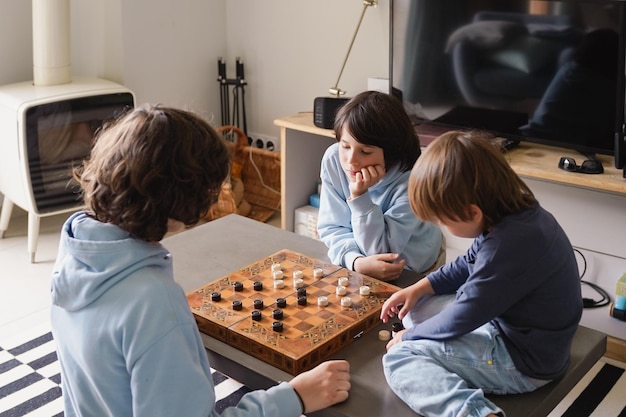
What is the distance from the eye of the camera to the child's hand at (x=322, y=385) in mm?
1285

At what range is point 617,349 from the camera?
2447 millimetres

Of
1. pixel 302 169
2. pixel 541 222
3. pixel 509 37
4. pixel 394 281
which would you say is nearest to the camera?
pixel 541 222

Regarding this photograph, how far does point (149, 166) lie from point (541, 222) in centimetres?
65

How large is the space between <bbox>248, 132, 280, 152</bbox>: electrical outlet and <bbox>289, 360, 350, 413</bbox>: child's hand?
259 centimetres

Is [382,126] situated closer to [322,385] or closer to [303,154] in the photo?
[322,385]

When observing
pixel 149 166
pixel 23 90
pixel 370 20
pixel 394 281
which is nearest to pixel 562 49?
pixel 370 20

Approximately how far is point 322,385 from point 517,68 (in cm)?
174

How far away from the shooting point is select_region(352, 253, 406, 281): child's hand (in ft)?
5.77

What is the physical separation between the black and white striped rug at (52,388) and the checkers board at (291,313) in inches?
25.7

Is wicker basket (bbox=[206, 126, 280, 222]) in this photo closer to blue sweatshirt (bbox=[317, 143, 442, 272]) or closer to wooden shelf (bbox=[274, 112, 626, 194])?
wooden shelf (bbox=[274, 112, 626, 194])

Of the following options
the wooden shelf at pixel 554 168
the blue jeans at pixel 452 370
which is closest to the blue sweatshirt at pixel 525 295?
the blue jeans at pixel 452 370

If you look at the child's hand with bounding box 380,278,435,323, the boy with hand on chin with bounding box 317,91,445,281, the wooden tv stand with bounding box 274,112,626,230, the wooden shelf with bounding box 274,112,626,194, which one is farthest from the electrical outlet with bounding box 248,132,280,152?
the child's hand with bounding box 380,278,435,323

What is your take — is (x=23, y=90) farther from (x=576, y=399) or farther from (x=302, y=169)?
(x=576, y=399)

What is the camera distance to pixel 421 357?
134 centimetres
